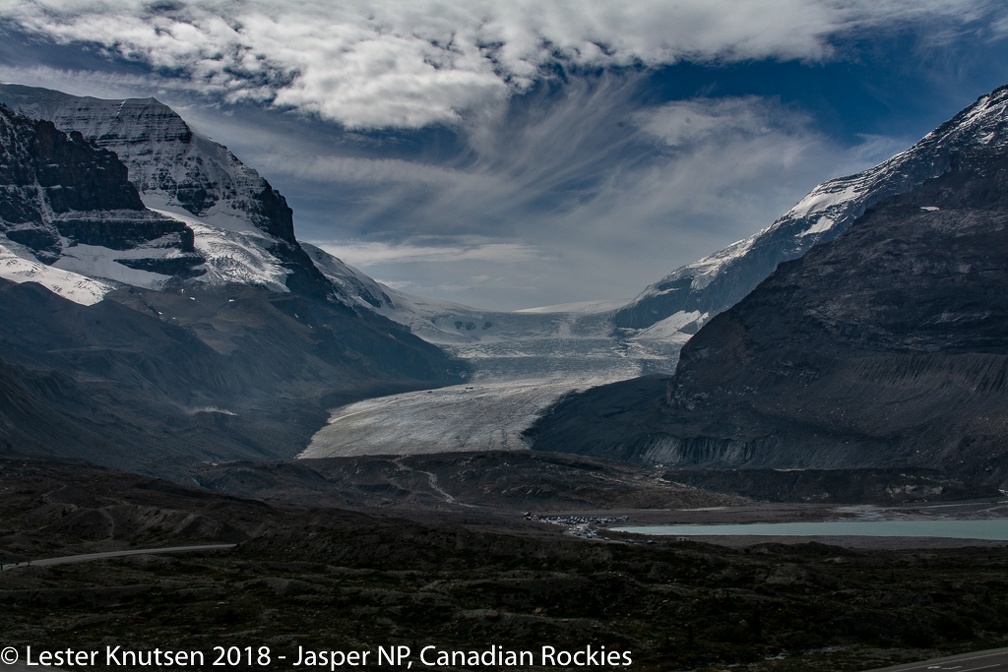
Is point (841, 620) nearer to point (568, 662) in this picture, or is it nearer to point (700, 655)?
point (700, 655)

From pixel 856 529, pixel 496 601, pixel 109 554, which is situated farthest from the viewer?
pixel 856 529

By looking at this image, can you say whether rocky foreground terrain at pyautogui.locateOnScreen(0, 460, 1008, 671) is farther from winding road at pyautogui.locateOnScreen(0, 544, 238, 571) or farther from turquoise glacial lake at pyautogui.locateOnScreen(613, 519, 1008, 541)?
turquoise glacial lake at pyautogui.locateOnScreen(613, 519, 1008, 541)

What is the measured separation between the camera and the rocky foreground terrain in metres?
54.8

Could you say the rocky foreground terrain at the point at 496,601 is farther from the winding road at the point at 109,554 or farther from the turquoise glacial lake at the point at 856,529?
the turquoise glacial lake at the point at 856,529

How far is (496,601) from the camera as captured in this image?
215ft

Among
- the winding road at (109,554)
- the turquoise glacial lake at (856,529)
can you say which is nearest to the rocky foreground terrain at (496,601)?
the winding road at (109,554)

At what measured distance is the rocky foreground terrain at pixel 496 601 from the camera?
54.8 meters

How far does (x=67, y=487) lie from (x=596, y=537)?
66.9m

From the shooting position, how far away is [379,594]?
212ft

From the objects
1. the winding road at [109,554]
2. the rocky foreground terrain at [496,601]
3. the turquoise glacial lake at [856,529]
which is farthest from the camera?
the turquoise glacial lake at [856,529]

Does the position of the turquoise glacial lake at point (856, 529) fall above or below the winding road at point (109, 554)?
below

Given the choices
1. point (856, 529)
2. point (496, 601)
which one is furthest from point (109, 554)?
point (856, 529)

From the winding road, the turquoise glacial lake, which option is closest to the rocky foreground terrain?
the winding road

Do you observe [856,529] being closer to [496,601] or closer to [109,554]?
[496,601]
